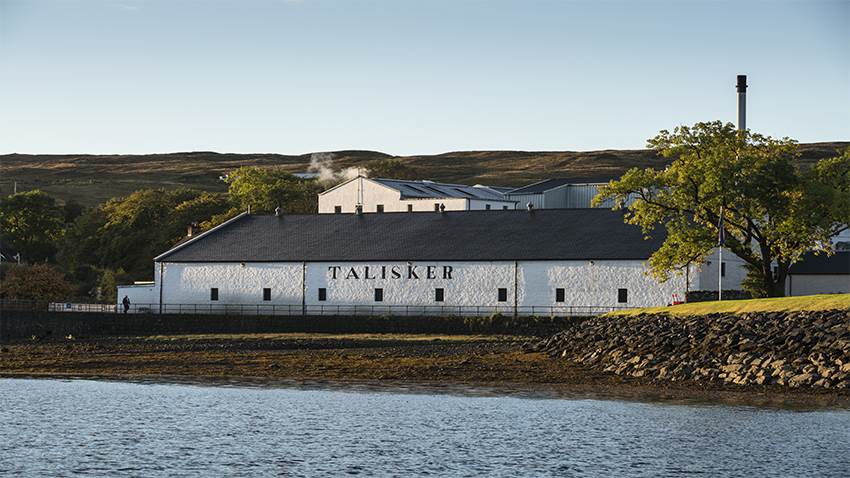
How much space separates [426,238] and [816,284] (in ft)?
76.1

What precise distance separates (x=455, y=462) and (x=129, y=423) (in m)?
10.6

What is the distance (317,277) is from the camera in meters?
76.2

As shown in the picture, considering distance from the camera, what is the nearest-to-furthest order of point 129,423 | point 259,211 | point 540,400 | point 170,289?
point 129,423, point 540,400, point 170,289, point 259,211

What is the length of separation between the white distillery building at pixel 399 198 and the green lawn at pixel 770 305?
174 feet

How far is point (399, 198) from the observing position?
365 ft

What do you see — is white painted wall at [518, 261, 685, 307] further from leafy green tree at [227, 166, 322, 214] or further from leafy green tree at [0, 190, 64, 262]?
leafy green tree at [0, 190, 64, 262]

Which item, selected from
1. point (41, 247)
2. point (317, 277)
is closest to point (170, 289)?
point (317, 277)

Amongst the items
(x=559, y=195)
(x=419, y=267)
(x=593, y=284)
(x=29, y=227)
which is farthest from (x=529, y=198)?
(x=593, y=284)

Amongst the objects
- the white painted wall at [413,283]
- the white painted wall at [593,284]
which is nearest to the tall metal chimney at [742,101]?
the white painted wall at [593,284]

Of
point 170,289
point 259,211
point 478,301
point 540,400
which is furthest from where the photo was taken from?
point 259,211

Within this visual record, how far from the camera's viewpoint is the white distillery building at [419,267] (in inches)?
2790

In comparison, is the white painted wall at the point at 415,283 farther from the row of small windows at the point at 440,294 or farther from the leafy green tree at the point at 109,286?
the leafy green tree at the point at 109,286

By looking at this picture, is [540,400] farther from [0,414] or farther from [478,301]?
[478,301]

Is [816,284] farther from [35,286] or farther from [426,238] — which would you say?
[35,286]
